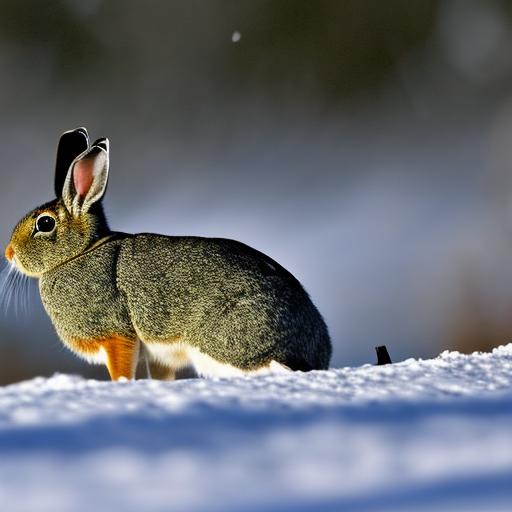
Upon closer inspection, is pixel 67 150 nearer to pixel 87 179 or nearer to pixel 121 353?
pixel 87 179

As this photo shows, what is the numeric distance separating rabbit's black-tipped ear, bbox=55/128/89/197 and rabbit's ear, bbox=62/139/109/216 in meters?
0.38

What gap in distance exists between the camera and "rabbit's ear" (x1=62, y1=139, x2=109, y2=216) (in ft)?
17.2

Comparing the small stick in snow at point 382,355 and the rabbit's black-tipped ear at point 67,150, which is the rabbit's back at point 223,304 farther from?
the rabbit's black-tipped ear at point 67,150

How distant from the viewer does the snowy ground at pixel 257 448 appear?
5.22ft

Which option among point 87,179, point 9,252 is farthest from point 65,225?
point 9,252

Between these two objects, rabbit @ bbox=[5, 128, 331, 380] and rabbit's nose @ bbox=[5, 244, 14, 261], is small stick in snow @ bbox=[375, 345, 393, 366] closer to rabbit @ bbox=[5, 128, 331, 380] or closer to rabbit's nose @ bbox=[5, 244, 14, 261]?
rabbit @ bbox=[5, 128, 331, 380]

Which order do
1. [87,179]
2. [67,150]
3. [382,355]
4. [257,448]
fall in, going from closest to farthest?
[257,448], [382,355], [87,179], [67,150]

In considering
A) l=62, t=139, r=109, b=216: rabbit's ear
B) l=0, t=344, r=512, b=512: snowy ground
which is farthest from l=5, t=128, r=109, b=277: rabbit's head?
l=0, t=344, r=512, b=512: snowy ground

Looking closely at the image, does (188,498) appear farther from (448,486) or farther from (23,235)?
(23,235)

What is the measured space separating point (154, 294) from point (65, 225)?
910mm

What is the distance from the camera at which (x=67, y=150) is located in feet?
19.0

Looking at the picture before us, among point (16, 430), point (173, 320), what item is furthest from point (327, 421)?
point (173, 320)

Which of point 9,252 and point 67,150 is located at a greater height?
point 67,150

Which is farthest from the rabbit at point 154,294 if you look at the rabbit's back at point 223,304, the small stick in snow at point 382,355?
the small stick in snow at point 382,355
